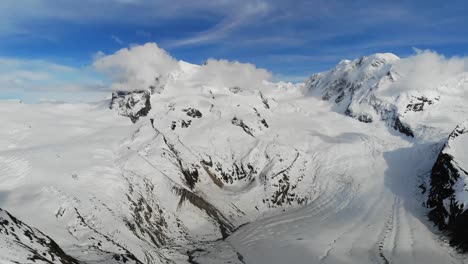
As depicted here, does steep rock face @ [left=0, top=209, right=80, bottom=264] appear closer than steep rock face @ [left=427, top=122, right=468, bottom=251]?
Yes

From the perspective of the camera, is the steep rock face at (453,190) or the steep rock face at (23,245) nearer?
the steep rock face at (23,245)

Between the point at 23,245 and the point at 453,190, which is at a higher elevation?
the point at 23,245

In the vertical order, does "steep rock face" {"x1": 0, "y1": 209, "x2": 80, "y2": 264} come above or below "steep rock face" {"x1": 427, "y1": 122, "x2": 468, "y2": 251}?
above

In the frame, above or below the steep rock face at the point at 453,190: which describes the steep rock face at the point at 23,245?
above

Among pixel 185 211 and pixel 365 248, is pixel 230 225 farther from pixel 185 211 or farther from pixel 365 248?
pixel 365 248

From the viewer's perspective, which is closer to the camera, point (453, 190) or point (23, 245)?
point (23, 245)
